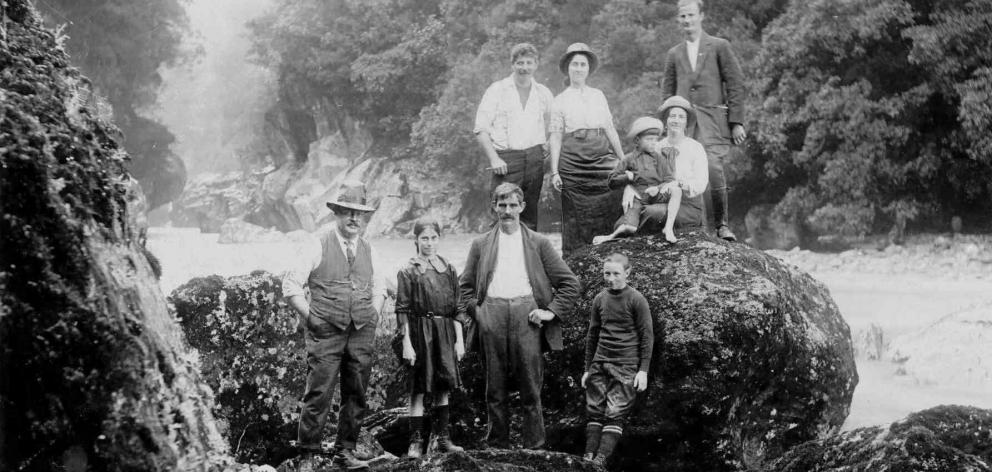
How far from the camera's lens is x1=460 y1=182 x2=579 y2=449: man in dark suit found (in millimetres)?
5148

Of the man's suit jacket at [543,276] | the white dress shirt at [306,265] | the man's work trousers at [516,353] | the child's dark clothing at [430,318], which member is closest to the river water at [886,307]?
the white dress shirt at [306,265]

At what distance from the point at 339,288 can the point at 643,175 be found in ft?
7.60

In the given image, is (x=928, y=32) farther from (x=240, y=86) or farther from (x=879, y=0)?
(x=240, y=86)

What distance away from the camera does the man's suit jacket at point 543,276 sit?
5219 millimetres

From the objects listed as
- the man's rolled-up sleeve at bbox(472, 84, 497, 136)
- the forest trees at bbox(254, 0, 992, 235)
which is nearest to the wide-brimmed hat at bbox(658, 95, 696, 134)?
the man's rolled-up sleeve at bbox(472, 84, 497, 136)

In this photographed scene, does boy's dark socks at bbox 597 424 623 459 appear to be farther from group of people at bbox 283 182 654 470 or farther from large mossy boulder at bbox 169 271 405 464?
large mossy boulder at bbox 169 271 405 464

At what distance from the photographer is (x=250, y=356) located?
610cm

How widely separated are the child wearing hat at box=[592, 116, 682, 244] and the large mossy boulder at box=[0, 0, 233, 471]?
4.04 metres

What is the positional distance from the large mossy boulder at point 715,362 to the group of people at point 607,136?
1.33 ft

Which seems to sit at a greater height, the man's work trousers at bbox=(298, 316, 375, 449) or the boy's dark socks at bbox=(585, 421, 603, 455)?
the man's work trousers at bbox=(298, 316, 375, 449)

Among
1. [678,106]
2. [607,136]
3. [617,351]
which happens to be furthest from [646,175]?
[617,351]

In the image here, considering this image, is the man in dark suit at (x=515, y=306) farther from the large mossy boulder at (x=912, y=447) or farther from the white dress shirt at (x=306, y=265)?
the large mossy boulder at (x=912, y=447)

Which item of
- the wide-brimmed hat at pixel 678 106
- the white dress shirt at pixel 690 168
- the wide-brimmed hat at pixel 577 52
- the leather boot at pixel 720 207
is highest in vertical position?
the wide-brimmed hat at pixel 577 52

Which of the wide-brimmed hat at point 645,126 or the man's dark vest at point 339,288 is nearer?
the man's dark vest at point 339,288
